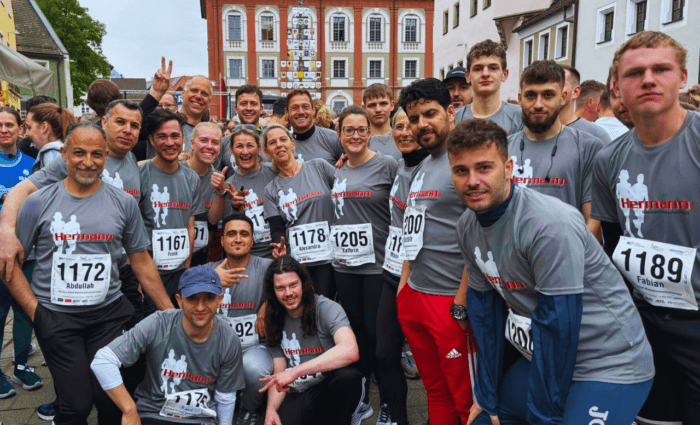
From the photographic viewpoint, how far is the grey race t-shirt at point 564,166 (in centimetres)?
294

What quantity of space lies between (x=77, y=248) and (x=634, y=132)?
3.33 meters

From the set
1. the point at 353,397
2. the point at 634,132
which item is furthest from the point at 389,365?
the point at 634,132

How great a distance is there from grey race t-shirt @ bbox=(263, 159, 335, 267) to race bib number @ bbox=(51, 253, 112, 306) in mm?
1477

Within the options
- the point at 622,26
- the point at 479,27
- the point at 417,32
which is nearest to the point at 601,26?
the point at 622,26

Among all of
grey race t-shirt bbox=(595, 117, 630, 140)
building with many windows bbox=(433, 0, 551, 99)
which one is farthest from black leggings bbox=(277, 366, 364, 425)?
building with many windows bbox=(433, 0, 551, 99)

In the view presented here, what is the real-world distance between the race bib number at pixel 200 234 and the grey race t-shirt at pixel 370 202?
131 centimetres

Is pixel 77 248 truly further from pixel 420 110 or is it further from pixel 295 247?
pixel 420 110

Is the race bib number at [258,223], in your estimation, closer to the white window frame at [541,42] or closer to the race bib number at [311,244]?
the race bib number at [311,244]

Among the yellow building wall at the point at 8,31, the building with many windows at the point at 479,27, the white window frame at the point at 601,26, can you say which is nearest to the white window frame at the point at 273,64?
the building with many windows at the point at 479,27

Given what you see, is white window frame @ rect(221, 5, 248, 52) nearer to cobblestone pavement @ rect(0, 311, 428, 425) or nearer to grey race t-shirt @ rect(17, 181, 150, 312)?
cobblestone pavement @ rect(0, 311, 428, 425)

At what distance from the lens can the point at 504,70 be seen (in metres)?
3.88

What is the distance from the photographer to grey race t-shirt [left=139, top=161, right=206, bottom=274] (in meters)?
3.99

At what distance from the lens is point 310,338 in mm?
3688

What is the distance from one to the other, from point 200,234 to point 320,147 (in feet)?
5.25
